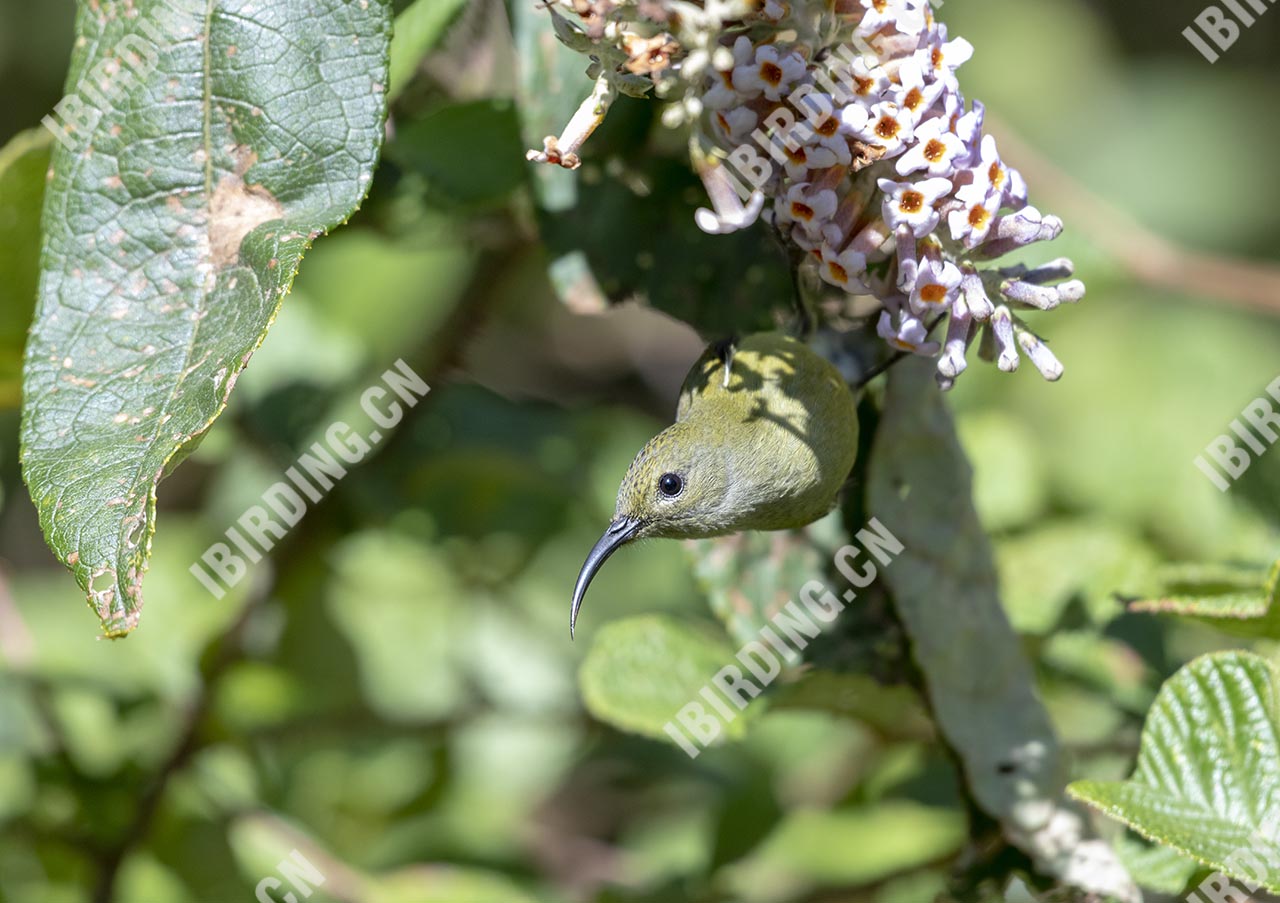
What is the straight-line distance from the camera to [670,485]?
1300mm

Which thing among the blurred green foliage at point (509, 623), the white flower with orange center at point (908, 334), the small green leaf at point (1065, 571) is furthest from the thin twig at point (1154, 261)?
the white flower with orange center at point (908, 334)

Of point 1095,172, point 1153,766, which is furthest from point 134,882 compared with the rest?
point 1095,172

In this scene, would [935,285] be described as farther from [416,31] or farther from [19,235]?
[19,235]

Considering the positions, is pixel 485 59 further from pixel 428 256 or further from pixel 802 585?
pixel 802 585

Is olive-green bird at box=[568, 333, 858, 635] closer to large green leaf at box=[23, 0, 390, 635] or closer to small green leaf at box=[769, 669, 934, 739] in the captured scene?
small green leaf at box=[769, 669, 934, 739]

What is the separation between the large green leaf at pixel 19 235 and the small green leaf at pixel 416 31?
15.7 inches

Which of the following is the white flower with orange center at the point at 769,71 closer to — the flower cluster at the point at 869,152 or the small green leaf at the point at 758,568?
the flower cluster at the point at 869,152

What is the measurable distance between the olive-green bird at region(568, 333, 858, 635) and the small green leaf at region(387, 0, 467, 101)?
0.43 metres

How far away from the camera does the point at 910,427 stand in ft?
4.25

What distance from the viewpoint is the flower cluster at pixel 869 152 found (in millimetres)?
986

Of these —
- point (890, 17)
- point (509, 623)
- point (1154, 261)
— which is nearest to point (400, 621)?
point (509, 623)

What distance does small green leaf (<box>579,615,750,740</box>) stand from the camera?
145 centimetres

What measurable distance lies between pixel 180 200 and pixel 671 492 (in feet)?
1.75

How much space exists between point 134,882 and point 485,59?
1.33 m
